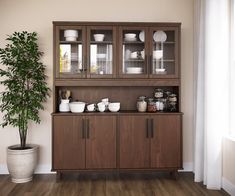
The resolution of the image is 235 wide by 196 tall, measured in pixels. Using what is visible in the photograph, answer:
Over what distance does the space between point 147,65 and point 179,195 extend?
1615mm

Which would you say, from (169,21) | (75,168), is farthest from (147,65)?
(75,168)

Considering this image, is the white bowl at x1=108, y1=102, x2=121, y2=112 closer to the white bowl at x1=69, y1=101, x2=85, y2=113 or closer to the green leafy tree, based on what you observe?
the white bowl at x1=69, y1=101, x2=85, y2=113

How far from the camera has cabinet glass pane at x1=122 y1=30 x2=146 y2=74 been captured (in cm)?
376

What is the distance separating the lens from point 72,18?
398 cm

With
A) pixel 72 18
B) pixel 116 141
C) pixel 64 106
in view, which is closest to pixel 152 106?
pixel 116 141

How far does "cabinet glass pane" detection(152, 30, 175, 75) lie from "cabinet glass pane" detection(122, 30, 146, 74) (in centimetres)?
16

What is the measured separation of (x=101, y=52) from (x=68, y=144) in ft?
4.09

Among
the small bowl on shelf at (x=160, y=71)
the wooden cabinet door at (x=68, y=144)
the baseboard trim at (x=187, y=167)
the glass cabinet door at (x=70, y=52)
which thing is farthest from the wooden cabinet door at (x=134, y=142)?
the glass cabinet door at (x=70, y=52)

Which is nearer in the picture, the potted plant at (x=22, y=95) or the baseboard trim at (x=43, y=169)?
the potted plant at (x=22, y=95)

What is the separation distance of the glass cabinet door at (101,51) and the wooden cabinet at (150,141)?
0.64 meters

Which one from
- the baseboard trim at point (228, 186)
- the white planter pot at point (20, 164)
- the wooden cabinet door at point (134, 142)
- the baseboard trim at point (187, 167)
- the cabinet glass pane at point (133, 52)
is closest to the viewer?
the baseboard trim at point (228, 186)

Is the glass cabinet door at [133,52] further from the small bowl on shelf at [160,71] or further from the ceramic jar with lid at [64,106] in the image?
the ceramic jar with lid at [64,106]

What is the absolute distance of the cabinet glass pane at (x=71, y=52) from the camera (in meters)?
3.71

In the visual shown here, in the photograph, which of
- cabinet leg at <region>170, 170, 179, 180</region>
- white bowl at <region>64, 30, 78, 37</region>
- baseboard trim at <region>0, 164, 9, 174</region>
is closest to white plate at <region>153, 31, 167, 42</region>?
white bowl at <region>64, 30, 78, 37</region>
